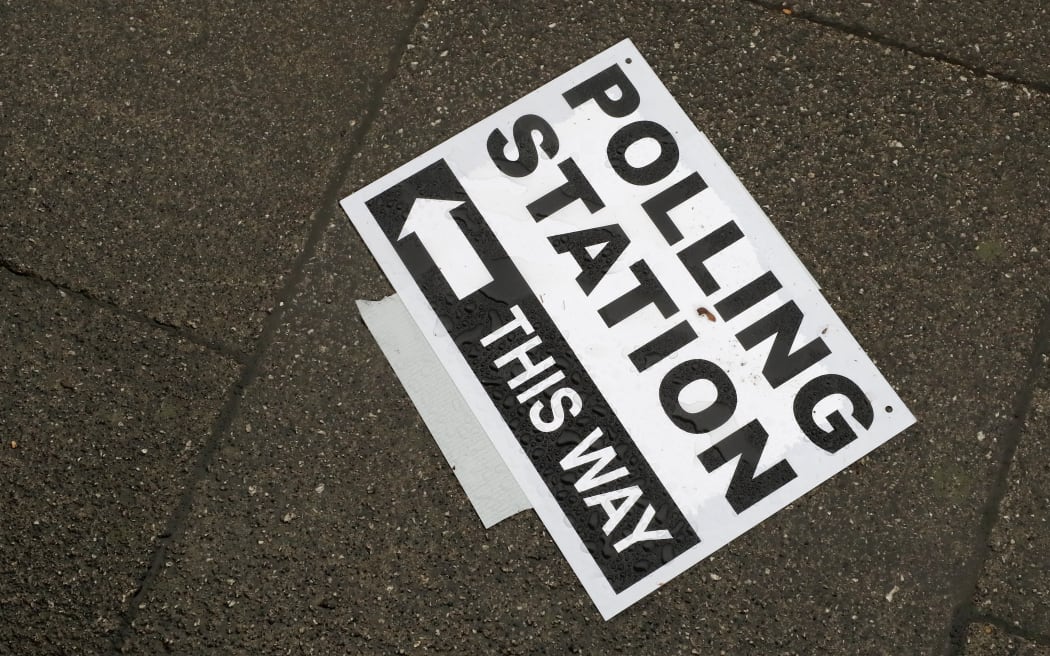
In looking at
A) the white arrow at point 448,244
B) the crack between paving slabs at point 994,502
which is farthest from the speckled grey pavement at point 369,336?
the white arrow at point 448,244

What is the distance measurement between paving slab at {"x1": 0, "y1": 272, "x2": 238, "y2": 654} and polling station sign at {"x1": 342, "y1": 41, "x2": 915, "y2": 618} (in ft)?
1.67

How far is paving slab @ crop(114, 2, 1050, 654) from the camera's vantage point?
5.47 ft

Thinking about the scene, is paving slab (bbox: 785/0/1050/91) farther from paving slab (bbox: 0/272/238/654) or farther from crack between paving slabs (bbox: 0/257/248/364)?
paving slab (bbox: 0/272/238/654)

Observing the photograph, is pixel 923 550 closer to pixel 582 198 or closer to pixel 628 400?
pixel 628 400

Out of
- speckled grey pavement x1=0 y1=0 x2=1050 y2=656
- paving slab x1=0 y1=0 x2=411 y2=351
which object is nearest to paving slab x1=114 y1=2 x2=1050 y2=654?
speckled grey pavement x1=0 y1=0 x2=1050 y2=656

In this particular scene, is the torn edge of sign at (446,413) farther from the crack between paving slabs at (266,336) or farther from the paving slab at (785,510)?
the crack between paving slabs at (266,336)

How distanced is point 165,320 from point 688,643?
1.25 meters

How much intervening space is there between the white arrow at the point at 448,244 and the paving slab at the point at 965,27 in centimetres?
89

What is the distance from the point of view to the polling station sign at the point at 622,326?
1697 mm

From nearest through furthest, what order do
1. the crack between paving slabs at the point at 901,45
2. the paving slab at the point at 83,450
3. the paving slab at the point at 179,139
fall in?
the paving slab at the point at 83,450 < the paving slab at the point at 179,139 < the crack between paving slabs at the point at 901,45

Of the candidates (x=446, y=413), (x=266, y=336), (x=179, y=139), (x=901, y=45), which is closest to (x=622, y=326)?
(x=446, y=413)

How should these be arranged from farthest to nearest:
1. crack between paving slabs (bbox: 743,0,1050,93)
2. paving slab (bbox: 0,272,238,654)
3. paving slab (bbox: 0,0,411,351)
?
crack between paving slabs (bbox: 743,0,1050,93)
paving slab (bbox: 0,0,411,351)
paving slab (bbox: 0,272,238,654)

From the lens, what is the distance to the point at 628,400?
1730 mm

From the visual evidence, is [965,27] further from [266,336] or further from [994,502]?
[266,336]
